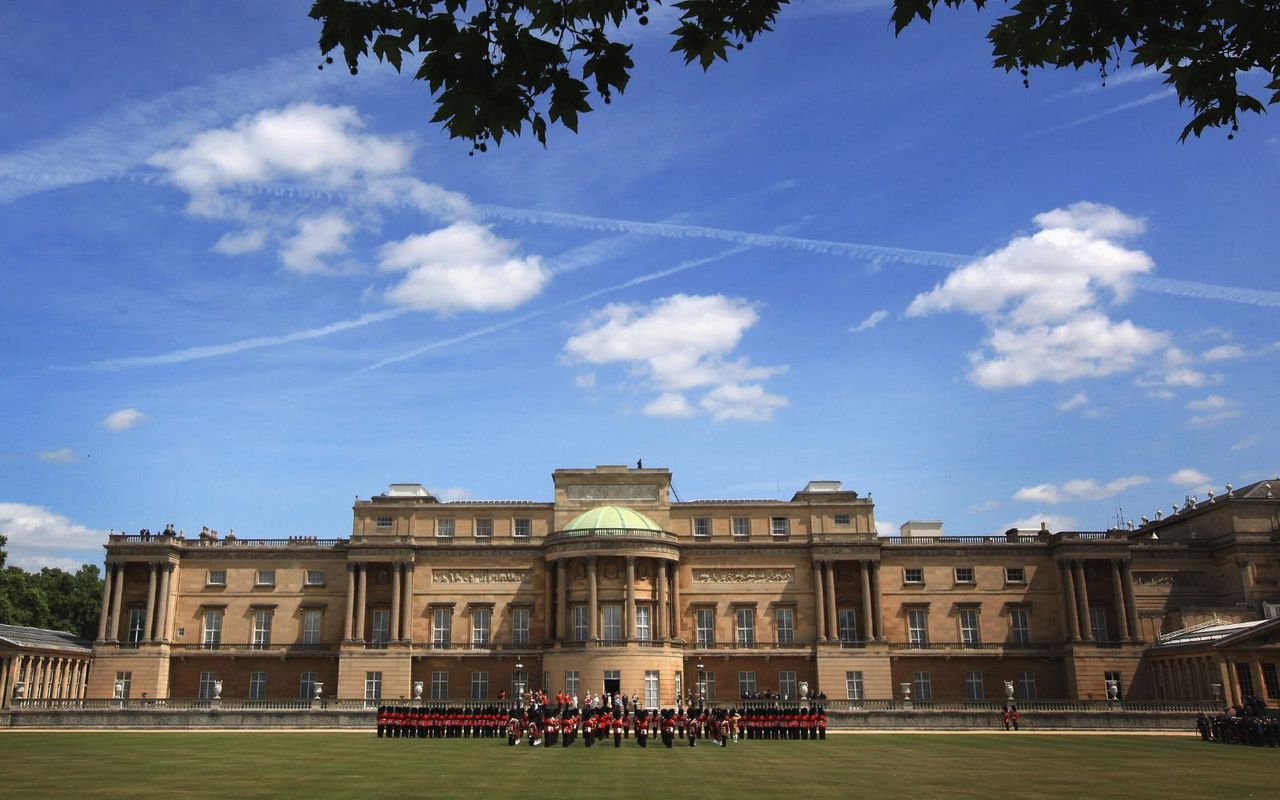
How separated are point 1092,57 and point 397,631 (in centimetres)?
6583

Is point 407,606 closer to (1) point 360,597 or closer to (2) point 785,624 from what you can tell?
(1) point 360,597

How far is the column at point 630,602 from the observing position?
64625 mm

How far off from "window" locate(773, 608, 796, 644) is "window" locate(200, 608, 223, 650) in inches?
1530

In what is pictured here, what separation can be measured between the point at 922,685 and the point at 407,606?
35.9 meters

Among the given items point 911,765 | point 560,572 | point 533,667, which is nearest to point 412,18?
point 911,765

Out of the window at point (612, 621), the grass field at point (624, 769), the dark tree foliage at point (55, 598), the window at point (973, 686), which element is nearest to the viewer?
the grass field at point (624, 769)

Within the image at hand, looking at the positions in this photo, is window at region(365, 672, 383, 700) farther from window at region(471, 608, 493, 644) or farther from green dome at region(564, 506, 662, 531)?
green dome at region(564, 506, 662, 531)

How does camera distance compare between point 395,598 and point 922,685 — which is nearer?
point 395,598

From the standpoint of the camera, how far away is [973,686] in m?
70.1

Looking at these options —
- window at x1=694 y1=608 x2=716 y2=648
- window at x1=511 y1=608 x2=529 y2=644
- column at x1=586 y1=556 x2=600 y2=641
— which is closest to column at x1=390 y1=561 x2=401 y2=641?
window at x1=511 y1=608 x2=529 y2=644

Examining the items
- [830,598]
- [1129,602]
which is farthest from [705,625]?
[1129,602]

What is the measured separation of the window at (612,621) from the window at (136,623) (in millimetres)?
32156

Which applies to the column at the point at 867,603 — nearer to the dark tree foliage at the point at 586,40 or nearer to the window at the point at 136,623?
the window at the point at 136,623

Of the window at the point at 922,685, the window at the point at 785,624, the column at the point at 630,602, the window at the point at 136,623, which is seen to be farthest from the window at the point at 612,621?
the window at the point at 136,623
